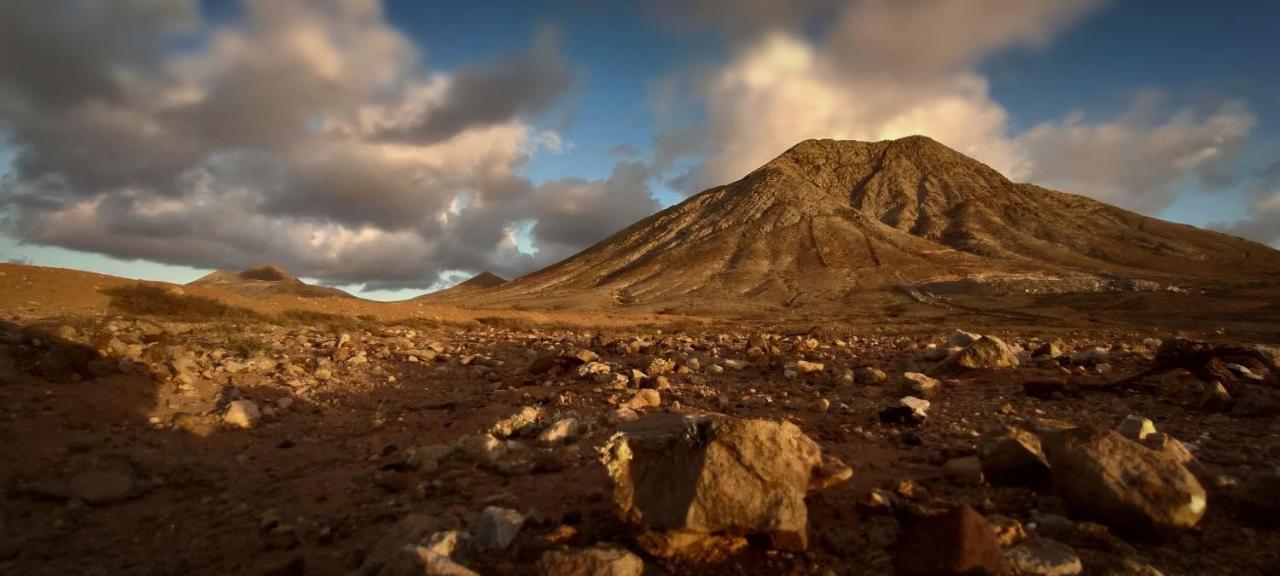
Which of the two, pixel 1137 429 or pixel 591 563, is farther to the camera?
pixel 1137 429

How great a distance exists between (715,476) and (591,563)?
2.94 ft

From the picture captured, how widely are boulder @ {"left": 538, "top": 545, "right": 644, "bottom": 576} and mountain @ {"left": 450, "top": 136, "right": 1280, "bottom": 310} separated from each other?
6040cm

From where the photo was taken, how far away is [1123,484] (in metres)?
3.67

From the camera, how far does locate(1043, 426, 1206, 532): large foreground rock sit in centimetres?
353

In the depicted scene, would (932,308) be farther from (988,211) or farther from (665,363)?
→ (988,211)

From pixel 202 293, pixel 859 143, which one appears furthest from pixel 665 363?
pixel 859 143

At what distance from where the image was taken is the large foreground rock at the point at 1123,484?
139 inches

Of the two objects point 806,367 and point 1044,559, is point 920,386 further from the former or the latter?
point 1044,559

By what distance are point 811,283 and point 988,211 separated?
58187 millimetres

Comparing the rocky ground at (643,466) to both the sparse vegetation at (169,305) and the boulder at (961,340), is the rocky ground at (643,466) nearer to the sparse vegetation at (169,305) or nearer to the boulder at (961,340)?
the boulder at (961,340)

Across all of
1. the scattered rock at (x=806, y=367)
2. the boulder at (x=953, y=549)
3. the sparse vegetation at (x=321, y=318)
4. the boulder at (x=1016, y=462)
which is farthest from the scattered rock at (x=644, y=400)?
the sparse vegetation at (x=321, y=318)

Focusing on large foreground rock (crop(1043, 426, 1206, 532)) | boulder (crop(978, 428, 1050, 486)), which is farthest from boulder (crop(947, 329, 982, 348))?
large foreground rock (crop(1043, 426, 1206, 532))

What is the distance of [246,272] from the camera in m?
124

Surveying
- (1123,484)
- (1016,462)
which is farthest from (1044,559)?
(1016,462)
